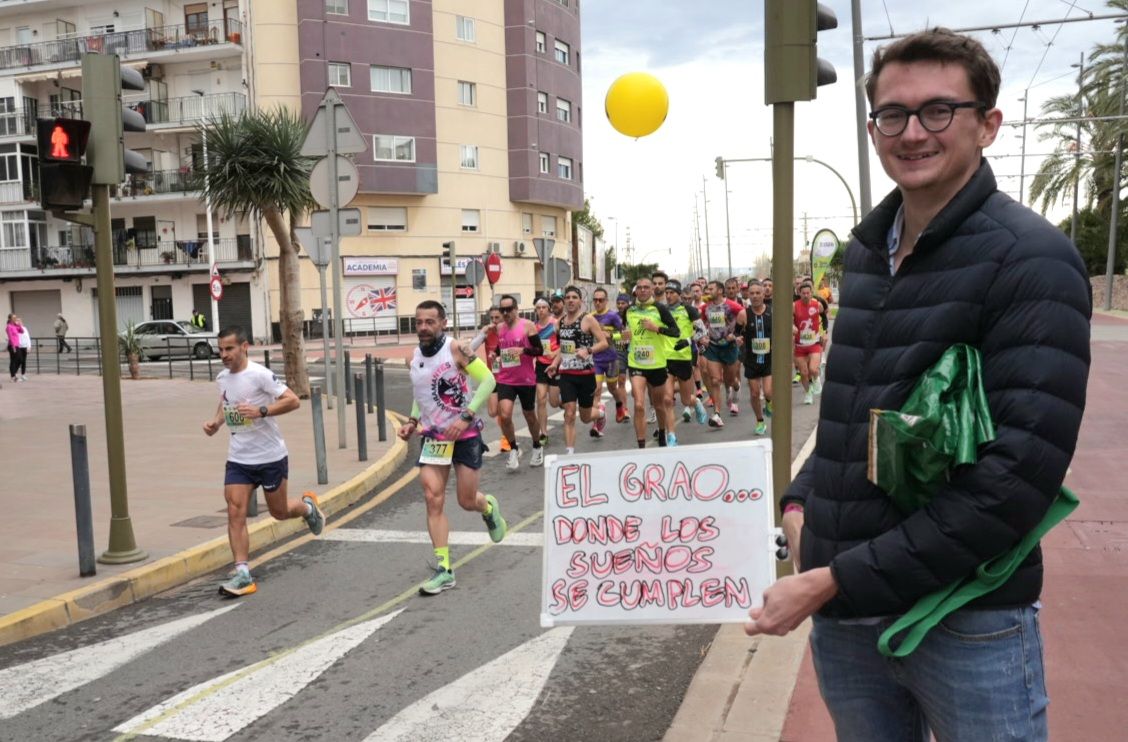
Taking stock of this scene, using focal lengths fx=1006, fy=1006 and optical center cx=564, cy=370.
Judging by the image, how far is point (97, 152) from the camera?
276 inches

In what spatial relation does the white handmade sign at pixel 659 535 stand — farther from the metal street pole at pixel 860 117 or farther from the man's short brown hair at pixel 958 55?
the metal street pole at pixel 860 117

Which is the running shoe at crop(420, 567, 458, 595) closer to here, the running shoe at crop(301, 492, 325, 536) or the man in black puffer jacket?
the running shoe at crop(301, 492, 325, 536)

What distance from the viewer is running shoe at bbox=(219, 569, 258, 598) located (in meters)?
6.61

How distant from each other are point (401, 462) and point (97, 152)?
585 cm

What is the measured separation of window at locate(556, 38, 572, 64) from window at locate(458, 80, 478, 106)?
6.04 meters

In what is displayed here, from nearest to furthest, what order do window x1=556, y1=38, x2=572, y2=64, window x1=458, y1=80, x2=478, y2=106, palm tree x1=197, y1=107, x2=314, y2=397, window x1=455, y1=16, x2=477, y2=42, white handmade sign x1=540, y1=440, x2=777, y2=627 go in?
1. white handmade sign x1=540, y1=440, x2=777, y2=627
2. palm tree x1=197, y1=107, x2=314, y2=397
3. window x1=455, y1=16, x2=477, y2=42
4. window x1=458, y1=80, x2=478, y2=106
5. window x1=556, y1=38, x2=572, y2=64

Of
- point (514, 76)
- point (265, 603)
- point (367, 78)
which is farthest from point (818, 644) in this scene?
point (514, 76)

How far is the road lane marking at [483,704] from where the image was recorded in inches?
168

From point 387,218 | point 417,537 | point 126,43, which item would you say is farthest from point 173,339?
point 417,537

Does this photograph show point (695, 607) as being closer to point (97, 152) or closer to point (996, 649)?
point (996, 649)

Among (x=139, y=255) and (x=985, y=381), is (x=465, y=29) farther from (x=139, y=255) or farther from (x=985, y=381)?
(x=985, y=381)

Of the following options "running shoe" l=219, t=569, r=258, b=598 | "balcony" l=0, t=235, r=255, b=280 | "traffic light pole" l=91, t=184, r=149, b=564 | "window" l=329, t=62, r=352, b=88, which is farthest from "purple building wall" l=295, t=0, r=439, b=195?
"running shoe" l=219, t=569, r=258, b=598

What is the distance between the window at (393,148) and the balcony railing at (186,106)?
5.86 meters

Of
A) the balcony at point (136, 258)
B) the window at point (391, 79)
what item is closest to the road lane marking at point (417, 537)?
the balcony at point (136, 258)
